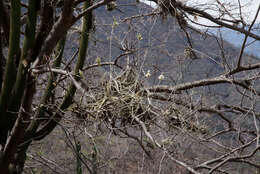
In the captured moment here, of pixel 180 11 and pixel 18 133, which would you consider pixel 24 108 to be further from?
pixel 180 11

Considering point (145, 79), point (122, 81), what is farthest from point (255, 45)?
point (122, 81)

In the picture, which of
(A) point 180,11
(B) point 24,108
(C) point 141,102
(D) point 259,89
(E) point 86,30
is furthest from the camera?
(D) point 259,89

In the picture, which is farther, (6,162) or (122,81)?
(6,162)

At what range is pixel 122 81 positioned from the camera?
7.00 ft

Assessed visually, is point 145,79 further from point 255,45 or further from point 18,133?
point 255,45

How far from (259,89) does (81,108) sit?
91.3 inches

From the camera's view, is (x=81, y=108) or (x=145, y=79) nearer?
(x=81, y=108)

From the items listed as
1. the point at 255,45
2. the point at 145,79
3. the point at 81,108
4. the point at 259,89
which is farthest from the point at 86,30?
the point at 259,89

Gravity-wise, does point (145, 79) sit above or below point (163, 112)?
above

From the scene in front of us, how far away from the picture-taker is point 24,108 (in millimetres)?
2197

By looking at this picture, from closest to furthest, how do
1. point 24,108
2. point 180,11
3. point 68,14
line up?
point 68,14 < point 24,108 < point 180,11

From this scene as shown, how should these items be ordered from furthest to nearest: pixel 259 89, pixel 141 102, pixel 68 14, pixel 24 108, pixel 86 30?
pixel 259 89 < pixel 86 30 < pixel 24 108 < pixel 68 14 < pixel 141 102

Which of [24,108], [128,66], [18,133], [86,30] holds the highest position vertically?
[86,30]

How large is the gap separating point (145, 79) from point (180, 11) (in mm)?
827
